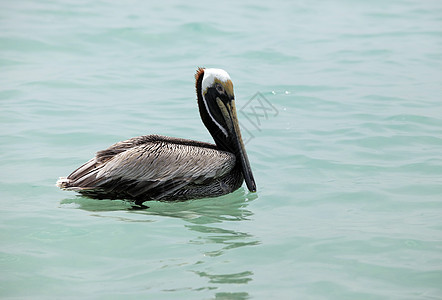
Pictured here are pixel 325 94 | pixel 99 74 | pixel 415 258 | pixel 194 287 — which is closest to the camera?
pixel 194 287

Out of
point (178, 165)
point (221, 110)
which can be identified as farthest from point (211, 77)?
point (178, 165)

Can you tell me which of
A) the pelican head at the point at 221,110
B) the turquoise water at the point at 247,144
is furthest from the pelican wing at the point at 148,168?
the pelican head at the point at 221,110

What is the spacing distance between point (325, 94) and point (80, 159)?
11.7ft

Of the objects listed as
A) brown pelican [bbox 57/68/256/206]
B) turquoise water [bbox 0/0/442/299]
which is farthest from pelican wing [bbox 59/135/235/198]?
turquoise water [bbox 0/0/442/299]

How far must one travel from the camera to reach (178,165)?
561cm

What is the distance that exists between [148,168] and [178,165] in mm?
251

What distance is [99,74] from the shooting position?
965 cm

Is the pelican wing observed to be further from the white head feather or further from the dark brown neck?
the white head feather

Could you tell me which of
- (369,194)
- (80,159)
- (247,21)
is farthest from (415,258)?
(247,21)

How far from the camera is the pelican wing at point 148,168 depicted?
17.8 ft

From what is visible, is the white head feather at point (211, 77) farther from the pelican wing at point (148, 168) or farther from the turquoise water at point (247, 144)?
the turquoise water at point (247, 144)

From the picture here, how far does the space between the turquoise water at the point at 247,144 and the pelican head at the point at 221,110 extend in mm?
379

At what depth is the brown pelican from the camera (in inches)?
215

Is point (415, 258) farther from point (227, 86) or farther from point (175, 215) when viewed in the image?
point (227, 86)
